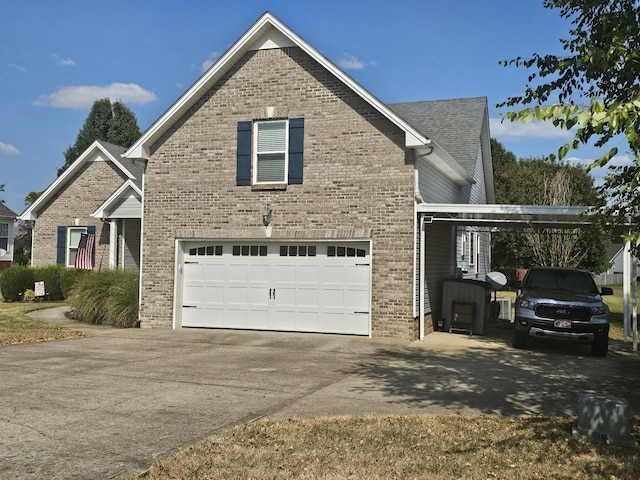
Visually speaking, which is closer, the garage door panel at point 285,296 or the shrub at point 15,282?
the garage door panel at point 285,296

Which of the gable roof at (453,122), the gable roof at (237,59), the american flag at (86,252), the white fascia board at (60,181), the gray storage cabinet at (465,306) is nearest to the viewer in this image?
the gable roof at (237,59)

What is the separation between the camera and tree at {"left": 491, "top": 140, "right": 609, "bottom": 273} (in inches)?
1119

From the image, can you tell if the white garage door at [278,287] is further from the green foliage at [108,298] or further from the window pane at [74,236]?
the window pane at [74,236]

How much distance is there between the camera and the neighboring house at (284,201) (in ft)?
47.5

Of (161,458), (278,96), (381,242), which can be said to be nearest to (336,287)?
(381,242)

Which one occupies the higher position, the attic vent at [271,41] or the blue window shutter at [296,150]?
the attic vent at [271,41]

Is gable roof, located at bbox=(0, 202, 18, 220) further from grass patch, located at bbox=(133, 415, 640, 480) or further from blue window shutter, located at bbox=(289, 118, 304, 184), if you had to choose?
grass patch, located at bbox=(133, 415, 640, 480)

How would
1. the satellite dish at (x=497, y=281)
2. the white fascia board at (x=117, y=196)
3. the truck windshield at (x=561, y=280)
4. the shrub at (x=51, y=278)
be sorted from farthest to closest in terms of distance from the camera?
the shrub at (x=51, y=278), the white fascia board at (x=117, y=196), the satellite dish at (x=497, y=281), the truck windshield at (x=561, y=280)

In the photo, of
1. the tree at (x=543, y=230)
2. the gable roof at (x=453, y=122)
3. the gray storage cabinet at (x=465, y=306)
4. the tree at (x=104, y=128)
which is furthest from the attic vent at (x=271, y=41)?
the tree at (x=104, y=128)

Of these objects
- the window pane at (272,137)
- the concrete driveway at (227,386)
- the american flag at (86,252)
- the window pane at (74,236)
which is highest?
the window pane at (272,137)

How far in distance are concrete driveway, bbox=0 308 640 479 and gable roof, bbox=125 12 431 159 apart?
5.35 m

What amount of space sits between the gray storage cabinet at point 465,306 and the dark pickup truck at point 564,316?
105 inches

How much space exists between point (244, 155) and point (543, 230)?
14061 mm

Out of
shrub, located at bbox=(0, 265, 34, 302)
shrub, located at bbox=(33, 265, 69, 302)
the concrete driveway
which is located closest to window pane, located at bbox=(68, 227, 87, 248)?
shrub, located at bbox=(33, 265, 69, 302)
